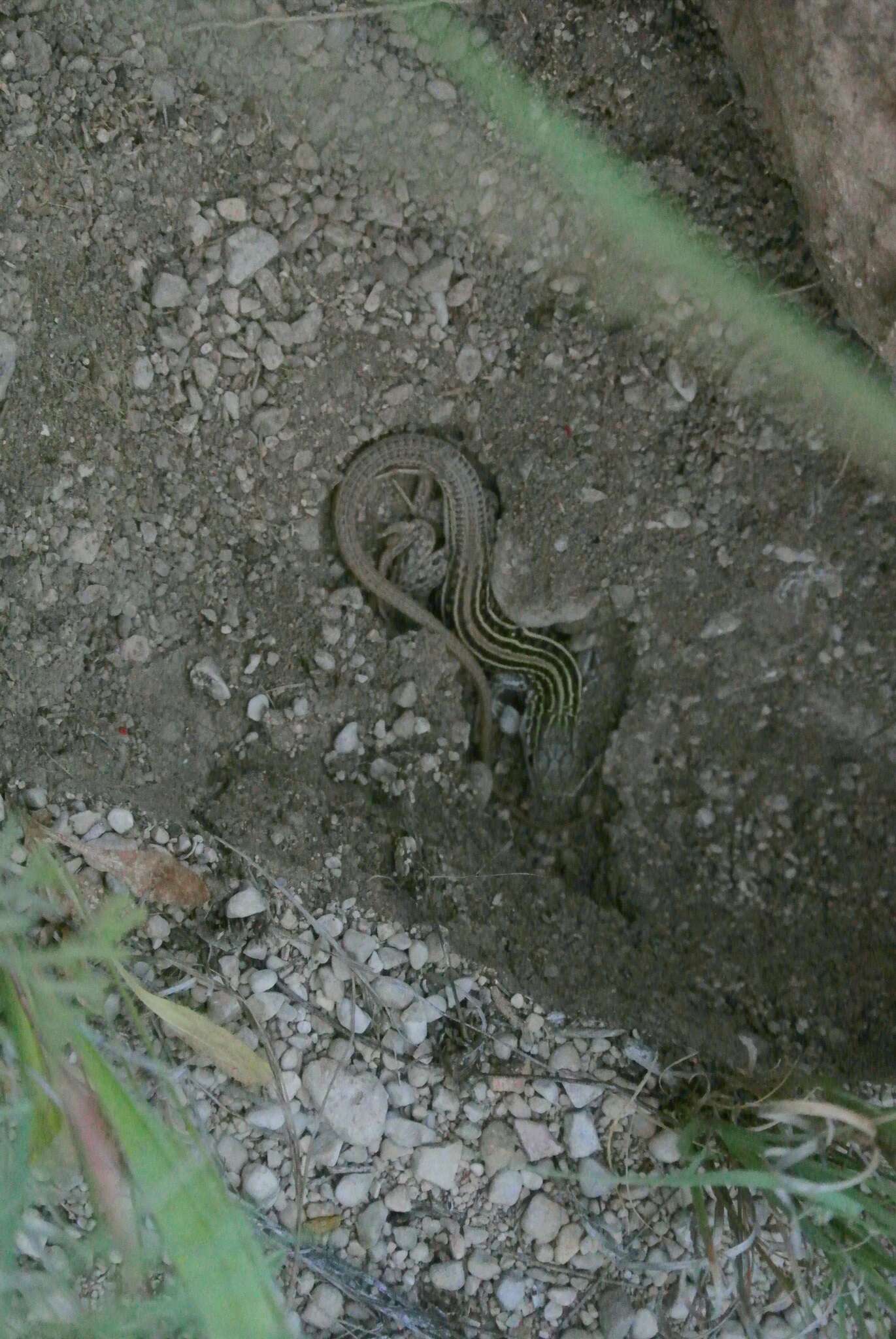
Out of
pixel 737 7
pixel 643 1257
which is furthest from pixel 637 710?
pixel 737 7

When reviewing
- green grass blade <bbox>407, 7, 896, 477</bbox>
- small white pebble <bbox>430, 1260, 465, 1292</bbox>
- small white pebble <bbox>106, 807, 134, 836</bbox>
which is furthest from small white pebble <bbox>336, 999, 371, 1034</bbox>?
green grass blade <bbox>407, 7, 896, 477</bbox>

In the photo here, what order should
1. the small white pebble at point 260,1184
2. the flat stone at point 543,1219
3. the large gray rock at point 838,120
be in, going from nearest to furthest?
1. the large gray rock at point 838,120
2. the small white pebble at point 260,1184
3. the flat stone at point 543,1219

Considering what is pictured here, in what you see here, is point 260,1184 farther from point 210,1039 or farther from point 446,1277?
point 446,1277

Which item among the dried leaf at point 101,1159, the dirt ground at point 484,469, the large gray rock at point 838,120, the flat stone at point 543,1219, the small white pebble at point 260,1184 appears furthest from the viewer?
the dirt ground at point 484,469

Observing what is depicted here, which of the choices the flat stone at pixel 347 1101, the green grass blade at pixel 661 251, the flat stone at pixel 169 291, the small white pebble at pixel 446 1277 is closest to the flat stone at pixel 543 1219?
the small white pebble at pixel 446 1277

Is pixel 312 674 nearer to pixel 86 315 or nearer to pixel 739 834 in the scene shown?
pixel 86 315

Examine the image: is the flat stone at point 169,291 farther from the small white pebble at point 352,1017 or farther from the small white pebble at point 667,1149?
the small white pebble at point 667,1149

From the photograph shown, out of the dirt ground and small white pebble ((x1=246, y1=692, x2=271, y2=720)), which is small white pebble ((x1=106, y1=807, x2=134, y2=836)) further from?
Result: small white pebble ((x1=246, y1=692, x2=271, y2=720))
